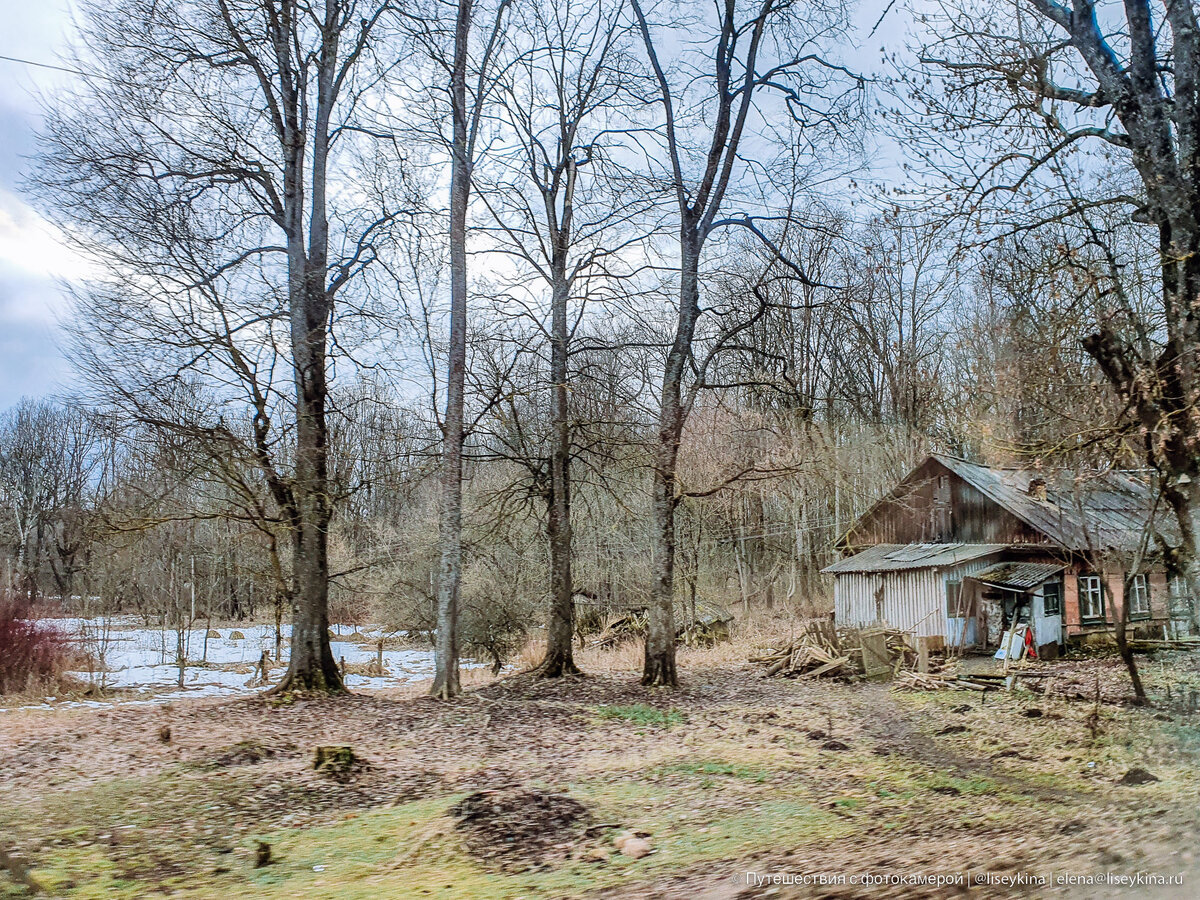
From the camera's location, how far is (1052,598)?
22938 millimetres

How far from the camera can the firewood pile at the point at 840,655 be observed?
1823 cm

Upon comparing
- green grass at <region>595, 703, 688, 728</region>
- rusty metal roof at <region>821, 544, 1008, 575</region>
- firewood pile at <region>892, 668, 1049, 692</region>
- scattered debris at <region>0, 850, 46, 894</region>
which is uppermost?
rusty metal roof at <region>821, 544, 1008, 575</region>

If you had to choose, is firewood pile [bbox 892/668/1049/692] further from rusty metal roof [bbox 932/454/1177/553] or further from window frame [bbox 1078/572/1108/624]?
window frame [bbox 1078/572/1108/624]

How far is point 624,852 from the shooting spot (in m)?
5.54

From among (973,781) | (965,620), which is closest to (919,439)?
(965,620)

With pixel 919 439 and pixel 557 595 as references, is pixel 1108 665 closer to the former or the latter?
pixel 557 595

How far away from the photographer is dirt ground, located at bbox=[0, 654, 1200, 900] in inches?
180

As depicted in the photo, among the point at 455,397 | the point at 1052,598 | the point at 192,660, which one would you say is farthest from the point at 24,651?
the point at 1052,598

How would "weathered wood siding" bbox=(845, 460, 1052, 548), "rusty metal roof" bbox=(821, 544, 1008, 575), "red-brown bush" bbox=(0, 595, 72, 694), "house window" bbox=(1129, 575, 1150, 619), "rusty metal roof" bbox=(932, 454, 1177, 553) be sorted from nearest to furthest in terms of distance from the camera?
"red-brown bush" bbox=(0, 595, 72, 694) < "rusty metal roof" bbox=(932, 454, 1177, 553) < "rusty metal roof" bbox=(821, 544, 1008, 575) < "weathered wood siding" bbox=(845, 460, 1052, 548) < "house window" bbox=(1129, 575, 1150, 619)

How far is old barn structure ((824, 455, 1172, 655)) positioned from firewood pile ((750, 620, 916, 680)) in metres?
2.75

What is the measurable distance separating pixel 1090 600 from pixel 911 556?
215 inches

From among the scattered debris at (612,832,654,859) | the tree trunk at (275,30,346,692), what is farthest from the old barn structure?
the scattered debris at (612,832,654,859)

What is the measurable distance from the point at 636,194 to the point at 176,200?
27.2 feet

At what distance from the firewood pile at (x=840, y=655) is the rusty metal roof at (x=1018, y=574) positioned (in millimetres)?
3839
